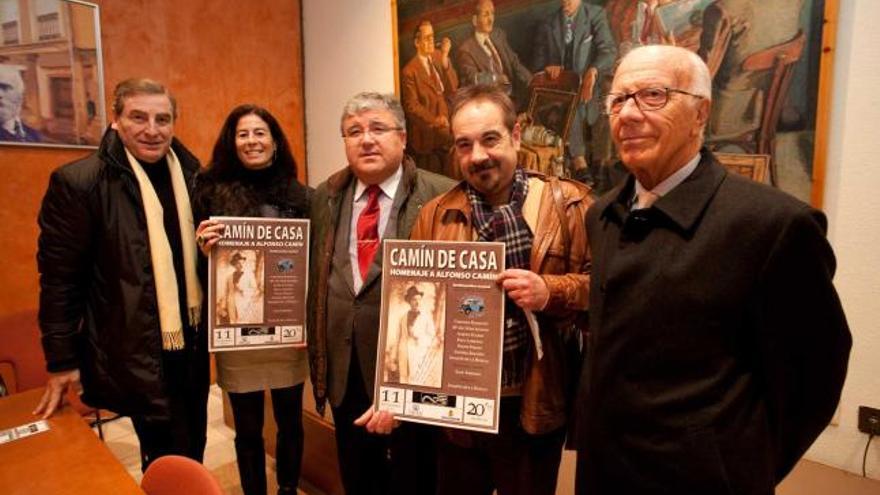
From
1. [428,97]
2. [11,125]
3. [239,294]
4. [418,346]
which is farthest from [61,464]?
[428,97]

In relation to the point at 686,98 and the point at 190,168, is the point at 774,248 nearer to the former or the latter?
the point at 686,98

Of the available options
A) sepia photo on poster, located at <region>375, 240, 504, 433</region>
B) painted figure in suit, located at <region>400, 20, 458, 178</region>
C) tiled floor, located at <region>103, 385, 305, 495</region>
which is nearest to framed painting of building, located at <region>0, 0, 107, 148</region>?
tiled floor, located at <region>103, 385, 305, 495</region>

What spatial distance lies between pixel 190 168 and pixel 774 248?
190 cm

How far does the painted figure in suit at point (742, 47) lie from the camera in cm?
195

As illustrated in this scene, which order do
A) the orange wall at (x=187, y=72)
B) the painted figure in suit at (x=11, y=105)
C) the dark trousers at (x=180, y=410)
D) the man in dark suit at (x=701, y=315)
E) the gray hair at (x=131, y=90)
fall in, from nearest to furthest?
the man in dark suit at (x=701, y=315), the gray hair at (x=131, y=90), the dark trousers at (x=180, y=410), the painted figure in suit at (x=11, y=105), the orange wall at (x=187, y=72)

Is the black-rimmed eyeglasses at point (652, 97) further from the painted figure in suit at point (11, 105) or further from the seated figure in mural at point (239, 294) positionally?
the painted figure in suit at point (11, 105)

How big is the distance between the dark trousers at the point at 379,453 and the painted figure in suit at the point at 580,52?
5.18 feet

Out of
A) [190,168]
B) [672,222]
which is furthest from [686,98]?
[190,168]

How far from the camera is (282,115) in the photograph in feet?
13.8

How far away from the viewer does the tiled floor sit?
8.57 feet

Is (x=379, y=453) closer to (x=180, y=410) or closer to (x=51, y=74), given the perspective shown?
(x=180, y=410)

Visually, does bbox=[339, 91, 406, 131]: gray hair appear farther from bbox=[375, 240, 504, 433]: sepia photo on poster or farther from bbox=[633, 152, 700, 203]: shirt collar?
bbox=[633, 152, 700, 203]: shirt collar

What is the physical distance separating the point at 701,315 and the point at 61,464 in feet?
4.62

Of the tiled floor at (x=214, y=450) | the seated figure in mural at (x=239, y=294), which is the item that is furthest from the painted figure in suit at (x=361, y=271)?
the tiled floor at (x=214, y=450)
